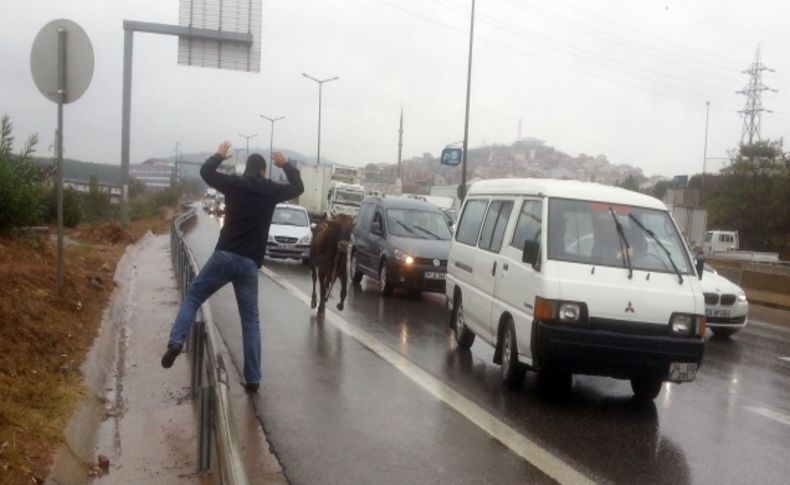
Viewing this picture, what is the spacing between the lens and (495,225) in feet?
33.4

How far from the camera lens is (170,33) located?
26828mm

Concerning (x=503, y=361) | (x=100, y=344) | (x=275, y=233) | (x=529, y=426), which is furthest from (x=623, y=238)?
(x=275, y=233)

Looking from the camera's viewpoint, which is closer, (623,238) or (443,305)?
(623,238)

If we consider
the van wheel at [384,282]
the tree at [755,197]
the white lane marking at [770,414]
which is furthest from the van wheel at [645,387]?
the tree at [755,197]

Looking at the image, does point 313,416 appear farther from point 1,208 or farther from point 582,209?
point 1,208

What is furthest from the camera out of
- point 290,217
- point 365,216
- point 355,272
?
point 290,217

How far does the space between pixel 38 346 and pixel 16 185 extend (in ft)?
18.5

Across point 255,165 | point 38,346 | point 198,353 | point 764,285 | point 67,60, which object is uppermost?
point 67,60

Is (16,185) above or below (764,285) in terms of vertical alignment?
above

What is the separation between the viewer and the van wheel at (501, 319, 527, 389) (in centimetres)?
866

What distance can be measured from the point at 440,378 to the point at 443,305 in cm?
715

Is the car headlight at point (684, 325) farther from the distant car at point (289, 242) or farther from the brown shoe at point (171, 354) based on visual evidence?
the distant car at point (289, 242)

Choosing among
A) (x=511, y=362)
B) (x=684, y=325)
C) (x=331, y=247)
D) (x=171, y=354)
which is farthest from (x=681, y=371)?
(x=331, y=247)

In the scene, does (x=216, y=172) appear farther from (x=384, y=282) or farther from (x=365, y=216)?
(x=365, y=216)
